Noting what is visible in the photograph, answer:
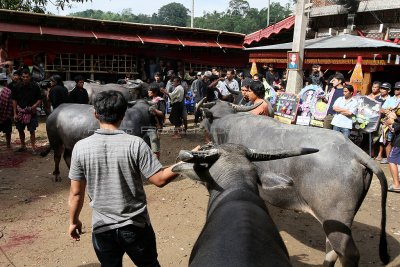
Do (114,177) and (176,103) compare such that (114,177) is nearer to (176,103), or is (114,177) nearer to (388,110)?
(388,110)

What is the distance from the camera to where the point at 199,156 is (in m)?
2.42

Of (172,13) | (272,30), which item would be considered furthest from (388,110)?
(172,13)

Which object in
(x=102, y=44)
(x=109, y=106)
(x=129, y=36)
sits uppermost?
(x=129, y=36)

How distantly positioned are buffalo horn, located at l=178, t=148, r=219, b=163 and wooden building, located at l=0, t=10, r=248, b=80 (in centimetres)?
1221

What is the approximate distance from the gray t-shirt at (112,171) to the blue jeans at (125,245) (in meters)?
0.05

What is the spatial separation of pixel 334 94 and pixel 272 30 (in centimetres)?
932

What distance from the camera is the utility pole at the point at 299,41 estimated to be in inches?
351

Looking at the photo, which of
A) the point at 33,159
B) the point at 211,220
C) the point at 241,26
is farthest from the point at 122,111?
the point at 241,26

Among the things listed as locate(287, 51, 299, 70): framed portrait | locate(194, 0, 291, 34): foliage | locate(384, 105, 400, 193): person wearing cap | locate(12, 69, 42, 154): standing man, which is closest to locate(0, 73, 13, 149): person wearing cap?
locate(12, 69, 42, 154): standing man

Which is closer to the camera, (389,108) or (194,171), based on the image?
(194,171)

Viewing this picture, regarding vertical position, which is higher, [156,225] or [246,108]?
[246,108]

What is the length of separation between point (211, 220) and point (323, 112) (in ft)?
23.0

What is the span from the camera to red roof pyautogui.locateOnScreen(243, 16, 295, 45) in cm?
1625

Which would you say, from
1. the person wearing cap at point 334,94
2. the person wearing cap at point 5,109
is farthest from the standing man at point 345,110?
the person wearing cap at point 5,109
